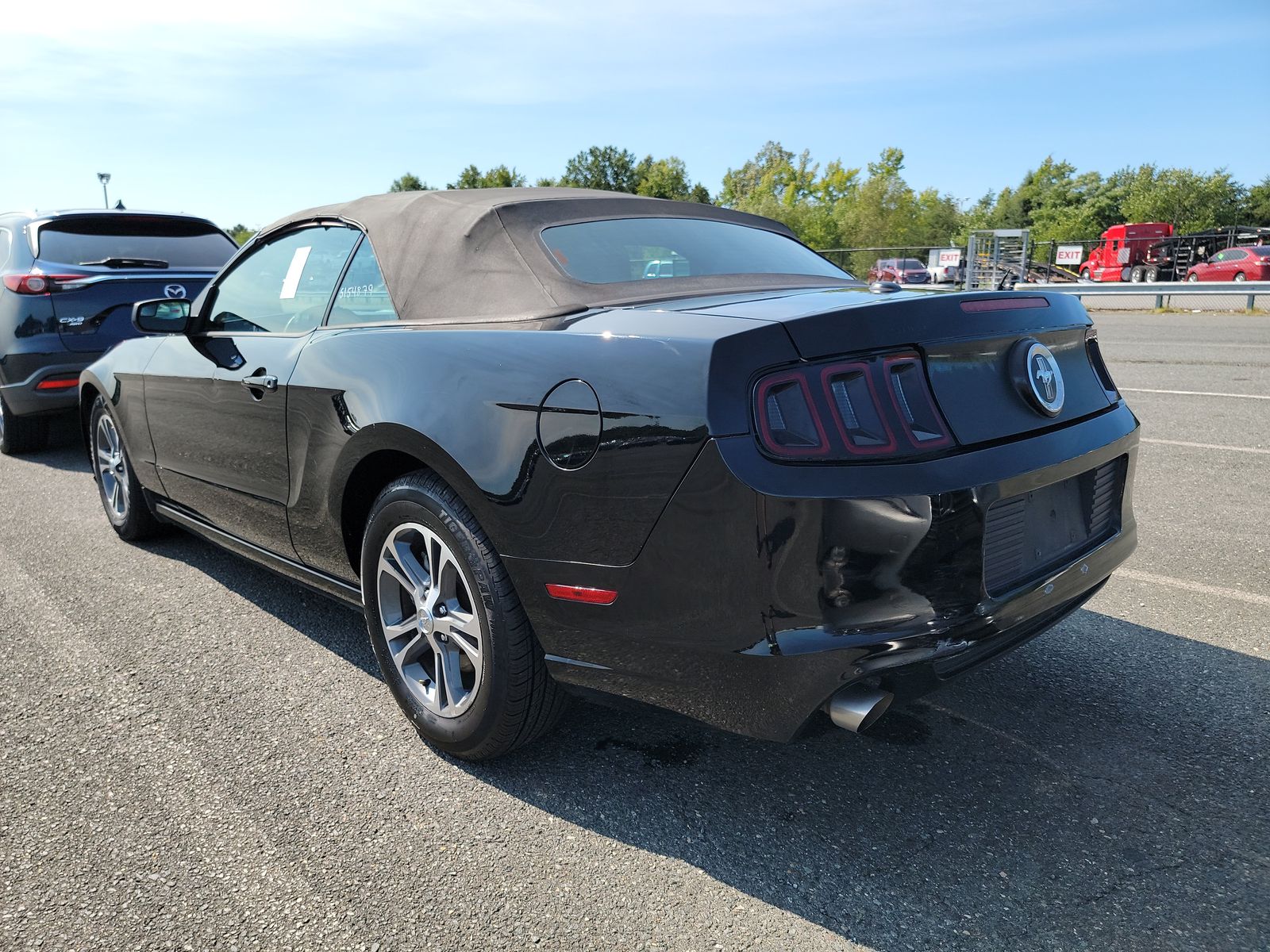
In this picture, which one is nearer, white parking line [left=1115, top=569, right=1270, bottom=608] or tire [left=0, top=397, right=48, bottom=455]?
white parking line [left=1115, top=569, right=1270, bottom=608]

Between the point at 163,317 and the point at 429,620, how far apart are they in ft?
6.82

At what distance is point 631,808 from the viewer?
7.86 feet

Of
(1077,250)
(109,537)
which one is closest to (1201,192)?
(1077,250)

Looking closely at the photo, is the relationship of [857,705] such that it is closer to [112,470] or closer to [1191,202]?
[112,470]

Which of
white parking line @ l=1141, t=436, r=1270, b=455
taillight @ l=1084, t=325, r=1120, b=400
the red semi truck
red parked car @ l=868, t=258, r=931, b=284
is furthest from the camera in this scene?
the red semi truck

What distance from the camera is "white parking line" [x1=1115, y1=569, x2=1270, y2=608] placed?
357cm

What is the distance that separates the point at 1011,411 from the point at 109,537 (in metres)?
4.40

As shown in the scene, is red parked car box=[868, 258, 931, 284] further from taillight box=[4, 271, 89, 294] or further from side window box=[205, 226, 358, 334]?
side window box=[205, 226, 358, 334]

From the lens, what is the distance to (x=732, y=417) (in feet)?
6.34

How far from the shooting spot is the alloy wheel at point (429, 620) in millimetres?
2508

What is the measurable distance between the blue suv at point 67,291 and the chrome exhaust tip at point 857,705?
599 centimetres

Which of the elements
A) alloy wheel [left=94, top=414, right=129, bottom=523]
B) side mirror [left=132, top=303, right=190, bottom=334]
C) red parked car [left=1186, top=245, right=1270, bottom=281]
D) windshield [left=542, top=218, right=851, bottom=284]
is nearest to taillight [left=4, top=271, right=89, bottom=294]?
alloy wheel [left=94, top=414, right=129, bottom=523]

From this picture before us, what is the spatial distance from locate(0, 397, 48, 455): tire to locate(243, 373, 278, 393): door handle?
475 cm

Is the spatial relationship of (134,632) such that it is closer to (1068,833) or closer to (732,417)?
(732,417)
